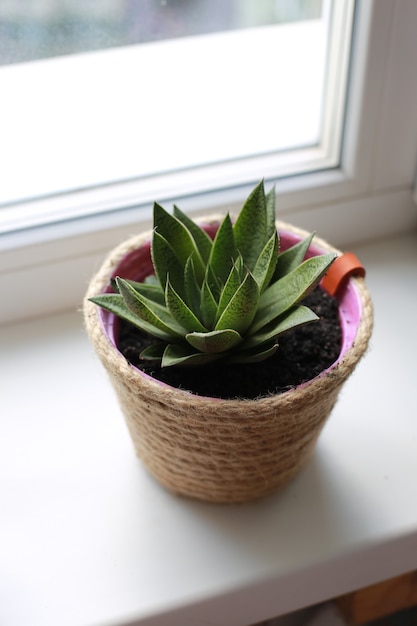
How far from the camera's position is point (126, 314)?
512 mm

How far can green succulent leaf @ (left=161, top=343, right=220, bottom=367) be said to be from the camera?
0.48m

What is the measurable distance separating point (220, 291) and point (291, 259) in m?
0.06

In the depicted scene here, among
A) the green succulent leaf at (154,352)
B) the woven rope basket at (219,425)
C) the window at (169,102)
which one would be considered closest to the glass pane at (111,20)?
the window at (169,102)

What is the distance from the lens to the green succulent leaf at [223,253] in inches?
21.0

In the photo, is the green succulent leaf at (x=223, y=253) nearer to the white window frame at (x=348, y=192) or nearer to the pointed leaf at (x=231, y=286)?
the pointed leaf at (x=231, y=286)

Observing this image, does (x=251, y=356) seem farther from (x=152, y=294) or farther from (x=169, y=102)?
(x=169, y=102)

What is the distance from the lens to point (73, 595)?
Result: 1.79 feet

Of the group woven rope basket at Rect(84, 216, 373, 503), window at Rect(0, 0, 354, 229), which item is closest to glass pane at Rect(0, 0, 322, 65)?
window at Rect(0, 0, 354, 229)

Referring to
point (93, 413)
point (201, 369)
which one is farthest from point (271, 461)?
point (93, 413)

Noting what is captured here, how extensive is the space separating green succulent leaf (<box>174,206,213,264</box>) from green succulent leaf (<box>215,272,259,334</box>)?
0.09 m

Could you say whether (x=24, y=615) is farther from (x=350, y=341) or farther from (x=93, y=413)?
(x=350, y=341)

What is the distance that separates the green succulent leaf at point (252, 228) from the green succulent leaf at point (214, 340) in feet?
0.29

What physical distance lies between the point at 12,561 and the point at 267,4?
22.2 inches

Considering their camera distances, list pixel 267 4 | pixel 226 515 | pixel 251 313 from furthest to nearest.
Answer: pixel 267 4, pixel 226 515, pixel 251 313
